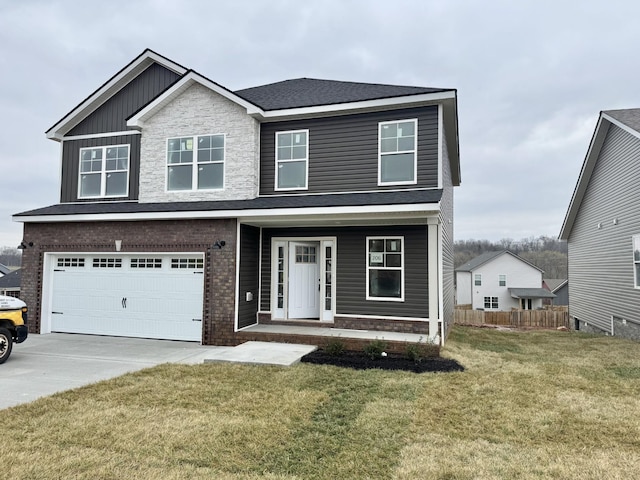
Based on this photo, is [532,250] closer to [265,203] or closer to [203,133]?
[265,203]

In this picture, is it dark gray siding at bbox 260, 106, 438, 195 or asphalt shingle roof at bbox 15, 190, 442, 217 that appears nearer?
asphalt shingle roof at bbox 15, 190, 442, 217

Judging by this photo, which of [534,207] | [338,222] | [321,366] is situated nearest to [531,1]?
[338,222]

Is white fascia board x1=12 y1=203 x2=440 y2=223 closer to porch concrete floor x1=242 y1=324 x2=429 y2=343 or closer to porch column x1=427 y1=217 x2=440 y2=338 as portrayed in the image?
porch column x1=427 y1=217 x2=440 y2=338

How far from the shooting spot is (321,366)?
7562mm

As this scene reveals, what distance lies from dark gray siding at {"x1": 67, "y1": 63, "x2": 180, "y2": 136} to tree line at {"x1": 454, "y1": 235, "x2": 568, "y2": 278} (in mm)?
45479

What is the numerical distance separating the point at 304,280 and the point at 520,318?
17.6 m

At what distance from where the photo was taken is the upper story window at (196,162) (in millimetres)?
10945

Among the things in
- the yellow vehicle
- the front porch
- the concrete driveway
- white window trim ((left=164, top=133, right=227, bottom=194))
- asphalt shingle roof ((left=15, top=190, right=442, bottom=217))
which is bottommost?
the concrete driveway

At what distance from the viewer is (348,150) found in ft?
34.2

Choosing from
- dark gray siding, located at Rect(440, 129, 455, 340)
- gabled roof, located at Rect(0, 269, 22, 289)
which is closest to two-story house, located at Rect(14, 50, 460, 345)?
→ dark gray siding, located at Rect(440, 129, 455, 340)

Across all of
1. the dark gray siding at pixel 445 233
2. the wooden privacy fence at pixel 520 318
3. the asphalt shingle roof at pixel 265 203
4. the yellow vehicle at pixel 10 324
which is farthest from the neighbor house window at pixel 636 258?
the yellow vehicle at pixel 10 324

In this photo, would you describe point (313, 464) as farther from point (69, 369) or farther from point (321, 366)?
point (69, 369)

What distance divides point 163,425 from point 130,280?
7048 millimetres

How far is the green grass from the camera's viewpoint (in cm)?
371
